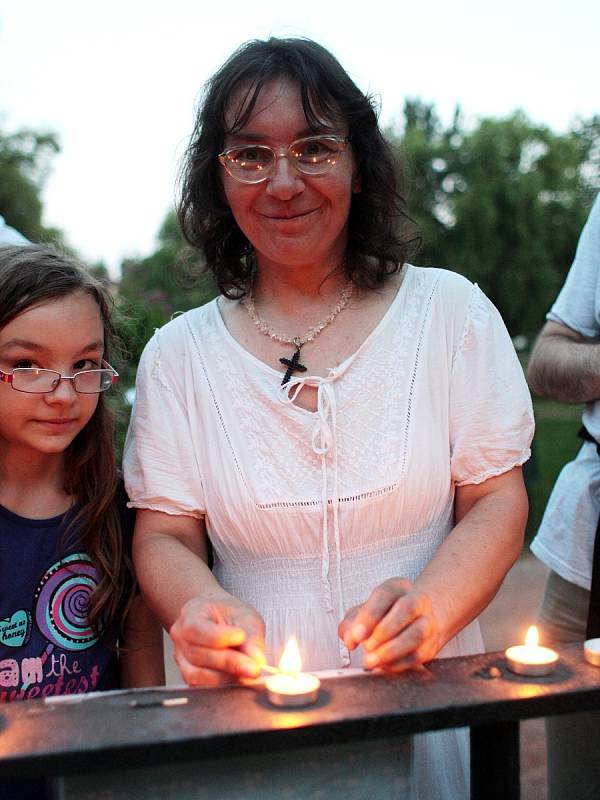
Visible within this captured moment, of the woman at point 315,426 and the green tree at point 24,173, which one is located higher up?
the green tree at point 24,173

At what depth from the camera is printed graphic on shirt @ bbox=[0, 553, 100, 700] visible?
2.10 meters

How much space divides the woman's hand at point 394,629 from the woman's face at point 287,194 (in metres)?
0.93

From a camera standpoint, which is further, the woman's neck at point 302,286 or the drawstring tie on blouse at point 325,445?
the woman's neck at point 302,286

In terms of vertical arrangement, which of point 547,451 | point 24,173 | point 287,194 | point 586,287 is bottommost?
point 547,451

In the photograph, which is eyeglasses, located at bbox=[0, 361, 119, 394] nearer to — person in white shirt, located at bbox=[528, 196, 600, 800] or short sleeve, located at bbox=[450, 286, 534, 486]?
short sleeve, located at bbox=[450, 286, 534, 486]

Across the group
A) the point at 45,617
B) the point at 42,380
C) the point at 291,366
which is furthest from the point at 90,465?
the point at 291,366

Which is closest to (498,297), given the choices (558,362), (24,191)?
Result: (24,191)

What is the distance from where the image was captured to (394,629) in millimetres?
1539

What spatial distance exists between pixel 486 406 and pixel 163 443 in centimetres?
79

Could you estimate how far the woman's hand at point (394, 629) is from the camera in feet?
4.96

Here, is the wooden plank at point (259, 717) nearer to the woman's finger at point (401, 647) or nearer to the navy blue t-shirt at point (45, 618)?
the woman's finger at point (401, 647)

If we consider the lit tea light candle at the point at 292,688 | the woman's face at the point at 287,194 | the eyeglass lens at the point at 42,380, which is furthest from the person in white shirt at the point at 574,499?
the lit tea light candle at the point at 292,688

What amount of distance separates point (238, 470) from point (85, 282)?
71 centimetres

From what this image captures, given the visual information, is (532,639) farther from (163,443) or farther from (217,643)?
(163,443)
